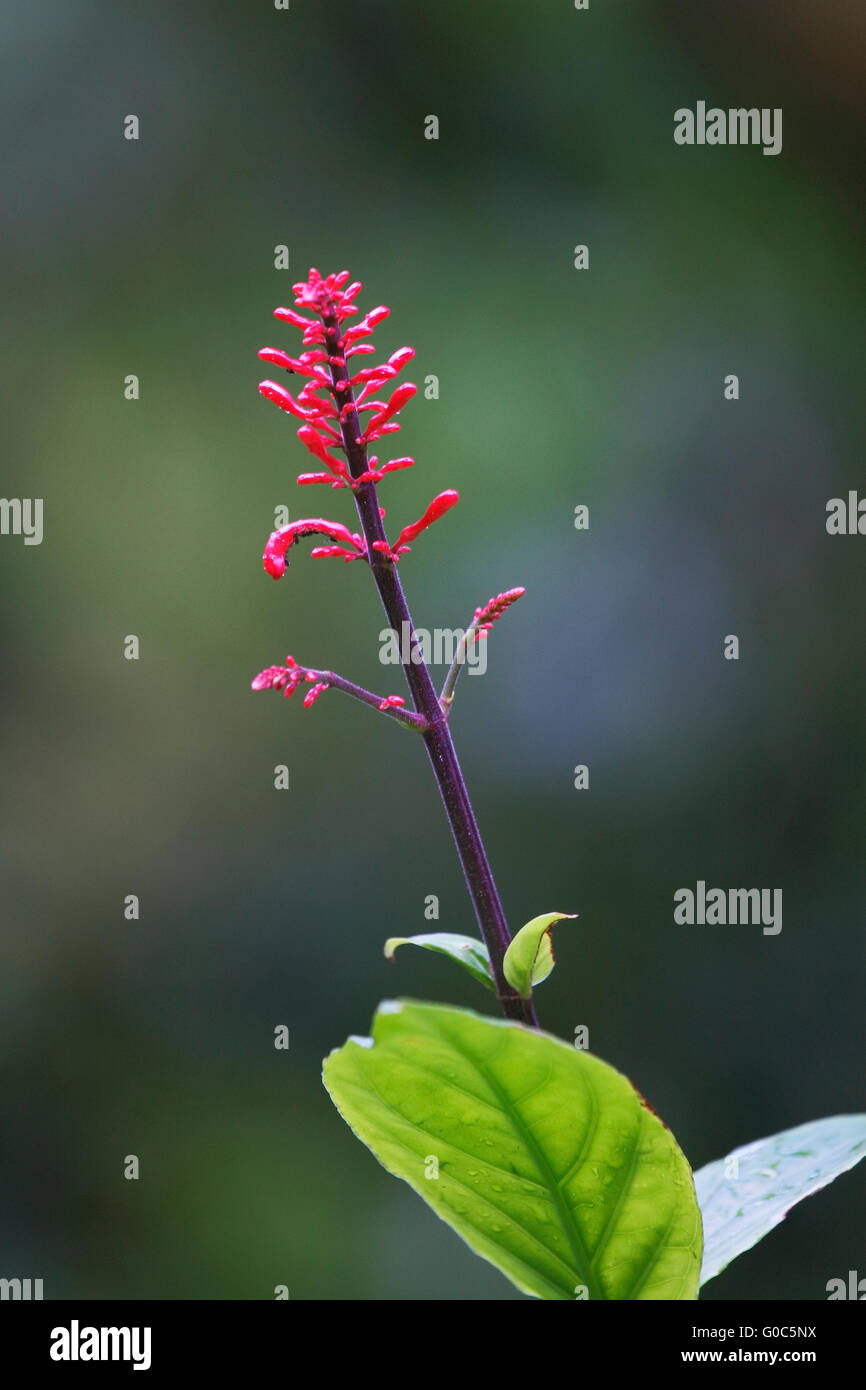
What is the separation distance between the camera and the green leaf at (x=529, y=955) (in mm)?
479

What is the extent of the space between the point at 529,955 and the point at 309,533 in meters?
0.22

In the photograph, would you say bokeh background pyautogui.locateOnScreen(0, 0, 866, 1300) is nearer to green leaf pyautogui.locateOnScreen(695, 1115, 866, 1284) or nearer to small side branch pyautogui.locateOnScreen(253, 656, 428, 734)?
green leaf pyautogui.locateOnScreen(695, 1115, 866, 1284)

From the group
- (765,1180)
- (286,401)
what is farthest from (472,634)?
(765,1180)

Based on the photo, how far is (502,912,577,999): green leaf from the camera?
1.57ft

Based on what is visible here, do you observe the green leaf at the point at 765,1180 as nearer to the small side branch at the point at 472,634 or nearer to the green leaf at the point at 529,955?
the green leaf at the point at 529,955

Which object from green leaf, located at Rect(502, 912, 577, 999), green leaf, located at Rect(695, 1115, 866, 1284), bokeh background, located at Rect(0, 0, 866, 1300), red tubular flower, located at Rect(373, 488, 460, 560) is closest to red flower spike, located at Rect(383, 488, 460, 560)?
red tubular flower, located at Rect(373, 488, 460, 560)

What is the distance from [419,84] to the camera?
103 inches

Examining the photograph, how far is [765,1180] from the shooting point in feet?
1.99

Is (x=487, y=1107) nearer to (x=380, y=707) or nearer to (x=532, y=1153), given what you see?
(x=532, y=1153)

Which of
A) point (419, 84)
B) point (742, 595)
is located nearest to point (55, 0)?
point (419, 84)

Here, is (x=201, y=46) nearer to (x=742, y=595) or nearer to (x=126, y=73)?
(x=126, y=73)

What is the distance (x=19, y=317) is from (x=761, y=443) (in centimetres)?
167

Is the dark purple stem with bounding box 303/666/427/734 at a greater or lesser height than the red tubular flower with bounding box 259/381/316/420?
lesser

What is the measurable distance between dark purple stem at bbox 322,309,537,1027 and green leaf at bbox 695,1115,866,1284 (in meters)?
0.15
